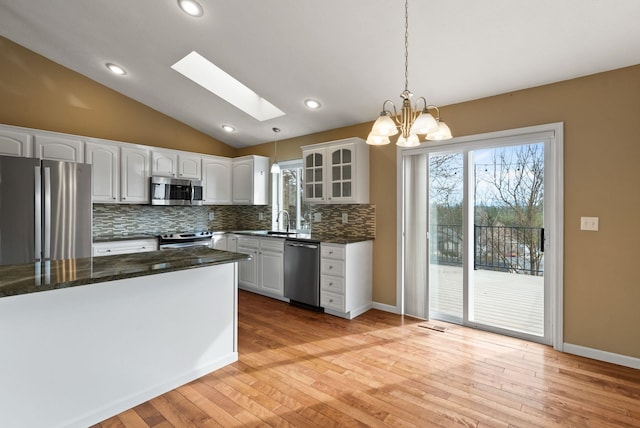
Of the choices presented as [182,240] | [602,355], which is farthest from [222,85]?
[602,355]

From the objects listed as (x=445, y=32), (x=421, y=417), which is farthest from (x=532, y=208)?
(x=421, y=417)

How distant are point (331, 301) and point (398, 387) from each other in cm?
160

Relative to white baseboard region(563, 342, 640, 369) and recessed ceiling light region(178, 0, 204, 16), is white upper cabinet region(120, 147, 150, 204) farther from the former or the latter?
white baseboard region(563, 342, 640, 369)

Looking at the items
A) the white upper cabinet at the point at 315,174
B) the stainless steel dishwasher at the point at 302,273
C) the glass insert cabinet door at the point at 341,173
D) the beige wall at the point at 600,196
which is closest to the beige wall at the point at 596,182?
the beige wall at the point at 600,196

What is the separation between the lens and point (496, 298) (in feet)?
11.2

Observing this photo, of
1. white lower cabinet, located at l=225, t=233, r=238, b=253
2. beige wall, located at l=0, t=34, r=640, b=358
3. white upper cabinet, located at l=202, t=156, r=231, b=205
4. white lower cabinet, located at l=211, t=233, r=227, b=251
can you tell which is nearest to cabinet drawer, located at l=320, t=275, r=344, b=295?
white lower cabinet, located at l=225, t=233, r=238, b=253

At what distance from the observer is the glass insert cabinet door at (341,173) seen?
3981mm

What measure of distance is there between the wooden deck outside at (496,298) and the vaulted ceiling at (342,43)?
192 centimetres

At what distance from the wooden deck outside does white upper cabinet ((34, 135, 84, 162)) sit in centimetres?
451

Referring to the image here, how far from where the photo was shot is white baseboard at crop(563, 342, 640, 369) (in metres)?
2.59

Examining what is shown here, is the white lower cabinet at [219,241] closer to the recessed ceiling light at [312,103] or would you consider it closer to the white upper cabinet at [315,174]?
the white upper cabinet at [315,174]

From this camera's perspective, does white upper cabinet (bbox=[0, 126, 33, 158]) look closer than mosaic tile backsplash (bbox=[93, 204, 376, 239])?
Yes

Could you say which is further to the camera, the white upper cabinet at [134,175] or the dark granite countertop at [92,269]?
the white upper cabinet at [134,175]

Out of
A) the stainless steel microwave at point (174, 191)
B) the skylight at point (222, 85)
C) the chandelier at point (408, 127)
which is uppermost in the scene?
the skylight at point (222, 85)
